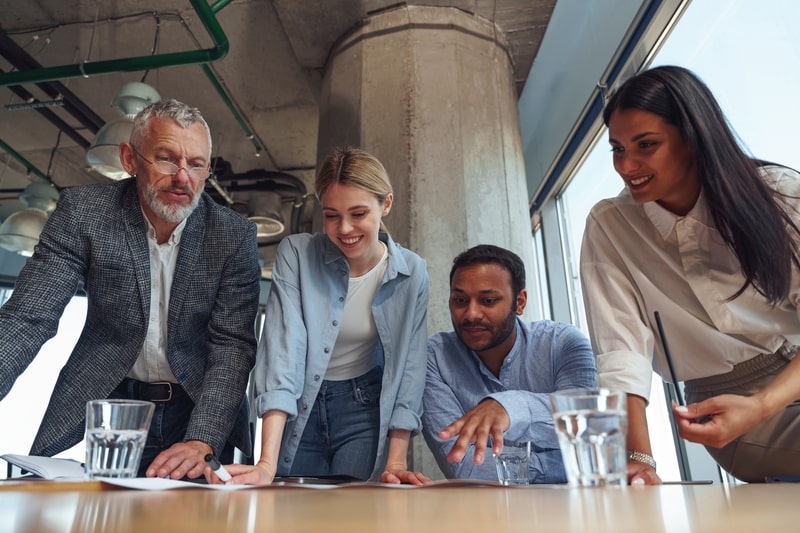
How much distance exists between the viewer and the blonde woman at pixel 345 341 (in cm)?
154

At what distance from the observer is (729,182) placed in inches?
47.3

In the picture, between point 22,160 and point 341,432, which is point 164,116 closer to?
point 341,432

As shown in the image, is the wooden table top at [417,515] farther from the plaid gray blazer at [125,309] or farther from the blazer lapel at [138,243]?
the blazer lapel at [138,243]

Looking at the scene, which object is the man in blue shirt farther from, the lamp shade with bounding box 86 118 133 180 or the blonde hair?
the lamp shade with bounding box 86 118 133 180

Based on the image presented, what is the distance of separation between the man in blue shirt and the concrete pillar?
3.06ft

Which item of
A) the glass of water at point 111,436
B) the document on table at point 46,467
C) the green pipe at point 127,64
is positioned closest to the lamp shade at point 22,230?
the green pipe at point 127,64

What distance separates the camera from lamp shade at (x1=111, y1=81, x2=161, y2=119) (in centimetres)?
339

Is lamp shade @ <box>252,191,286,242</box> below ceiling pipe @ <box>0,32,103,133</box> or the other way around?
below

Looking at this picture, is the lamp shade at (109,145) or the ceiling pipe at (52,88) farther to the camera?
the ceiling pipe at (52,88)

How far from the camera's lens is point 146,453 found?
150cm

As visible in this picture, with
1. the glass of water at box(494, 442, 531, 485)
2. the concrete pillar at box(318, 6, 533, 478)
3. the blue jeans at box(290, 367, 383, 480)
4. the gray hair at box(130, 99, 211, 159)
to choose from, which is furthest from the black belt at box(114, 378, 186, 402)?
the concrete pillar at box(318, 6, 533, 478)

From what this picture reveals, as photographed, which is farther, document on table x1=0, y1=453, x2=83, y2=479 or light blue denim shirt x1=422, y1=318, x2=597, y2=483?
light blue denim shirt x1=422, y1=318, x2=597, y2=483

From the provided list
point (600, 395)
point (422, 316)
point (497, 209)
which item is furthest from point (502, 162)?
point (600, 395)

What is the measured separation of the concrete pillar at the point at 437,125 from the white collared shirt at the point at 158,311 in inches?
60.2
